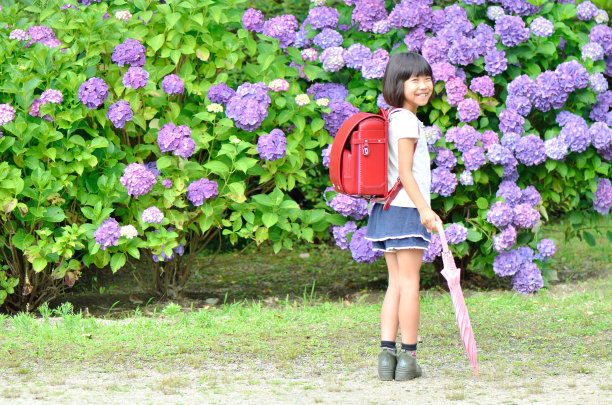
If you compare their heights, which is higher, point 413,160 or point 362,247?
point 413,160

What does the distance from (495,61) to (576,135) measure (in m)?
0.67

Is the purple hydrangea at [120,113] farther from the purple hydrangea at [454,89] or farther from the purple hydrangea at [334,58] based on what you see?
the purple hydrangea at [454,89]

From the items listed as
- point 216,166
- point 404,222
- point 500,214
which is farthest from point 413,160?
point 500,214

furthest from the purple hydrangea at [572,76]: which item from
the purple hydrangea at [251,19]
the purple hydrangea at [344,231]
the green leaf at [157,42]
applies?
the green leaf at [157,42]

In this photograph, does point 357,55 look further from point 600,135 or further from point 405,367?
point 405,367

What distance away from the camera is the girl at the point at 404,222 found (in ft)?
12.0

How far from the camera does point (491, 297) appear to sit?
5.53m

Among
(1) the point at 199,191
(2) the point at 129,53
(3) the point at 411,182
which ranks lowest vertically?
(1) the point at 199,191

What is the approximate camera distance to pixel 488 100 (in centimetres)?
558

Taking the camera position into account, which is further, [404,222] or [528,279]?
[528,279]

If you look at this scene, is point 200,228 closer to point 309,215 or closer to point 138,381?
point 309,215

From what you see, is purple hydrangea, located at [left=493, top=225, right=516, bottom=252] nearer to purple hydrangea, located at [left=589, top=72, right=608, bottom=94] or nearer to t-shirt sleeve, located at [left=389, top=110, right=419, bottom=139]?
purple hydrangea, located at [left=589, top=72, right=608, bottom=94]

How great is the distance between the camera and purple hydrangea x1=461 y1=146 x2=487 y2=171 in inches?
212

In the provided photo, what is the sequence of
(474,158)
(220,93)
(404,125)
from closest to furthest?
(404,125) → (220,93) → (474,158)
